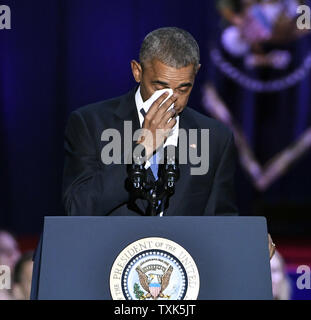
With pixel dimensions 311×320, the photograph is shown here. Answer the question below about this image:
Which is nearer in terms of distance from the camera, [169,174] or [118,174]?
[169,174]

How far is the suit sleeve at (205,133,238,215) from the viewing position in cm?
204

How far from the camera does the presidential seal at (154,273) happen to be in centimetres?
150

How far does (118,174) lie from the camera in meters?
1.78

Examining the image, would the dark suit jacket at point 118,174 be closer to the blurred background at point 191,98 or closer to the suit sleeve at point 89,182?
the suit sleeve at point 89,182

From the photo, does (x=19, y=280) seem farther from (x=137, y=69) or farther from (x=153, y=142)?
(x=153, y=142)

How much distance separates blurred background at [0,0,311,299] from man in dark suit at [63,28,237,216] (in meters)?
2.14

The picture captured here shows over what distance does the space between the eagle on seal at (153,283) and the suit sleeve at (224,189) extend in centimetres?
55

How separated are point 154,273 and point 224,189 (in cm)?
62

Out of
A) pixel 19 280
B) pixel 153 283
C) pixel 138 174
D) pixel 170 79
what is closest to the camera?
pixel 153 283

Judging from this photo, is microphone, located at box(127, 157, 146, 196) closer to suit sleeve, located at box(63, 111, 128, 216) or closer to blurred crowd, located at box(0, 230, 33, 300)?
suit sleeve, located at box(63, 111, 128, 216)

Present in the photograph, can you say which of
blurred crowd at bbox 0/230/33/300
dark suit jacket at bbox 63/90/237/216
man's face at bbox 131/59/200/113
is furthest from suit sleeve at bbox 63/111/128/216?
blurred crowd at bbox 0/230/33/300

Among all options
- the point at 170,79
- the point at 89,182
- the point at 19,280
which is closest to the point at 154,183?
the point at 89,182

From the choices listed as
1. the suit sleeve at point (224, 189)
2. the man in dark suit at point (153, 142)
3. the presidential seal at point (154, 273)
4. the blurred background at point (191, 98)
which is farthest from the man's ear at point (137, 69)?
the blurred background at point (191, 98)

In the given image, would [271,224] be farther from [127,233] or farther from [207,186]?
[127,233]
